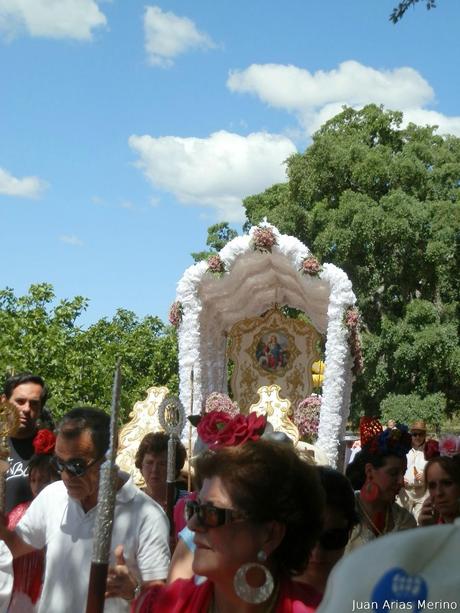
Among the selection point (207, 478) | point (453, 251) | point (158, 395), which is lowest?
point (207, 478)

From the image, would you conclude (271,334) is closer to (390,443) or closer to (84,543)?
(390,443)

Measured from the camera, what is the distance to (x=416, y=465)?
1059cm

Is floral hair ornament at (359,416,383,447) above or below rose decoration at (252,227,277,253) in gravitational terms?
below

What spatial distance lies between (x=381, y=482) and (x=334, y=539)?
1.98 meters

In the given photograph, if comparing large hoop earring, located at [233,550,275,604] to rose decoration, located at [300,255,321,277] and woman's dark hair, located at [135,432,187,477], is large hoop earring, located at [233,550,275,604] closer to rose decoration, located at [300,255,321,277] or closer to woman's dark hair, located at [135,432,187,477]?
woman's dark hair, located at [135,432,187,477]

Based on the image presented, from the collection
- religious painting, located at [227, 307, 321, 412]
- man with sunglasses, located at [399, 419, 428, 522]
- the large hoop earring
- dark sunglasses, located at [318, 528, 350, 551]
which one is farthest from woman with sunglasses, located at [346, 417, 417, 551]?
religious painting, located at [227, 307, 321, 412]

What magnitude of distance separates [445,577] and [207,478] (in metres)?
1.63

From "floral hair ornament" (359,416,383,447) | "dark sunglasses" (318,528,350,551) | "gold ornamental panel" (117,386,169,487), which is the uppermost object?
"gold ornamental panel" (117,386,169,487)

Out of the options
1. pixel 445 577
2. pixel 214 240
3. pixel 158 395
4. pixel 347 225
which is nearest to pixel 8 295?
pixel 347 225

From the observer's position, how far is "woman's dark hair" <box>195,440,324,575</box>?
8.15ft

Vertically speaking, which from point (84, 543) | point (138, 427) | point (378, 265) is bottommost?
point (84, 543)

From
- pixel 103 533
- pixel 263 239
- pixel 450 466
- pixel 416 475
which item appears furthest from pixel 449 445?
pixel 263 239

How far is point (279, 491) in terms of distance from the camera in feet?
8.23

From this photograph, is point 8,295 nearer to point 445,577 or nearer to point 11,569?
point 11,569
